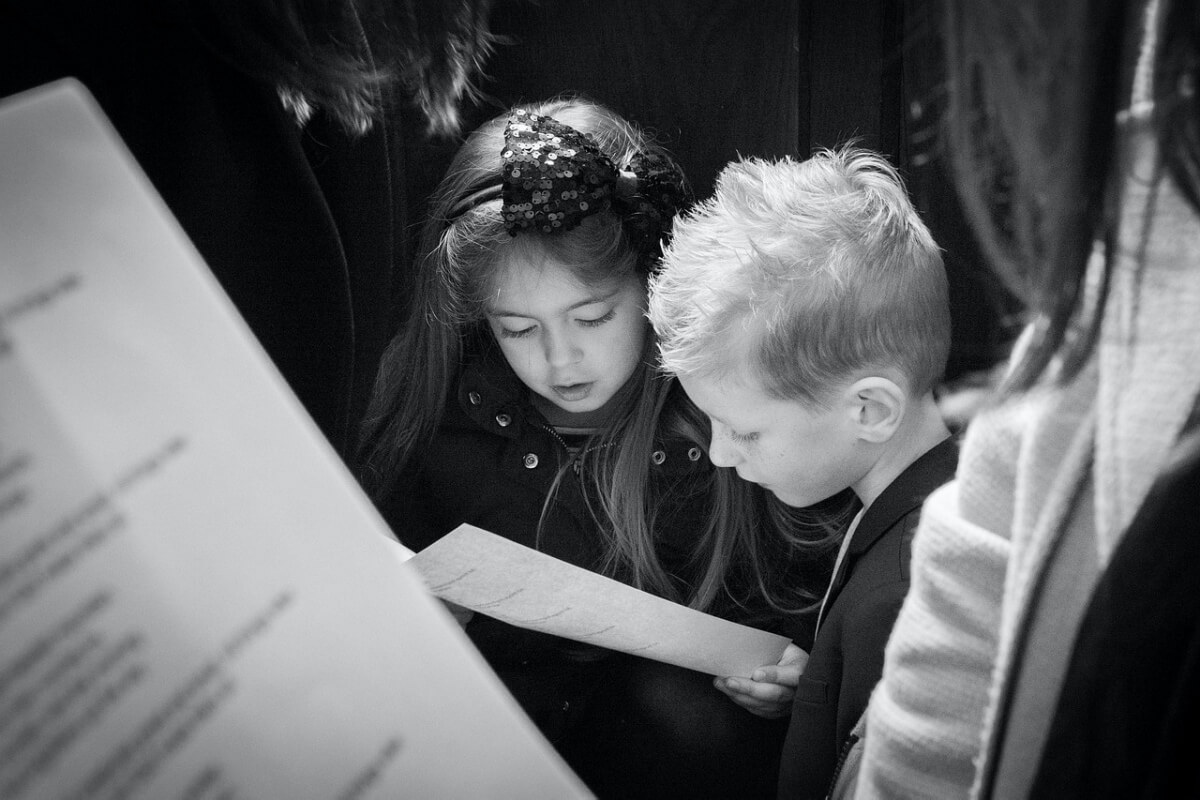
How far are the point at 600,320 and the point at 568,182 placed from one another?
0.67 ft

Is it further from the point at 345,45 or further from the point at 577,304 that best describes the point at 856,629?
the point at 345,45

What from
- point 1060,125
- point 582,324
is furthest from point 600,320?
point 1060,125

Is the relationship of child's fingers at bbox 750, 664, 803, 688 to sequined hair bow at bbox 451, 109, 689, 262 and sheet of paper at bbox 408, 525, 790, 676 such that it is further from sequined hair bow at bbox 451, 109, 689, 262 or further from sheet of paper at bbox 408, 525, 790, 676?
sequined hair bow at bbox 451, 109, 689, 262

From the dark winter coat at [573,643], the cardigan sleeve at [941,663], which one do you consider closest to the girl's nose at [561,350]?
the dark winter coat at [573,643]

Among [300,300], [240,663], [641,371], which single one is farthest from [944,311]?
[240,663]

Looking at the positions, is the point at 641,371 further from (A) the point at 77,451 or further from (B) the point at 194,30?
(A) the point at 77,451

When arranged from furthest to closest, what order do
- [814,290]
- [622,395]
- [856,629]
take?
[622,395], [814,290], [856,629]

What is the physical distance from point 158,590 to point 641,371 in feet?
3.49

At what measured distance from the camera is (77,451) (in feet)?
0.93

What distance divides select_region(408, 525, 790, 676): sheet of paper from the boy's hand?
0.11 meters

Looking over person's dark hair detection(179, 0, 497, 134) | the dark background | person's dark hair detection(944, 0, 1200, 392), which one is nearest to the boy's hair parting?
the dark background

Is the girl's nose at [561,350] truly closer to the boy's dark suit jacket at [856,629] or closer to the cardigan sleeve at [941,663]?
the boy's dark suit jacket at [856,629]

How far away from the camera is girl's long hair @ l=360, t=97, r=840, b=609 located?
4.02ft

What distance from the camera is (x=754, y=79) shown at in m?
1.23
